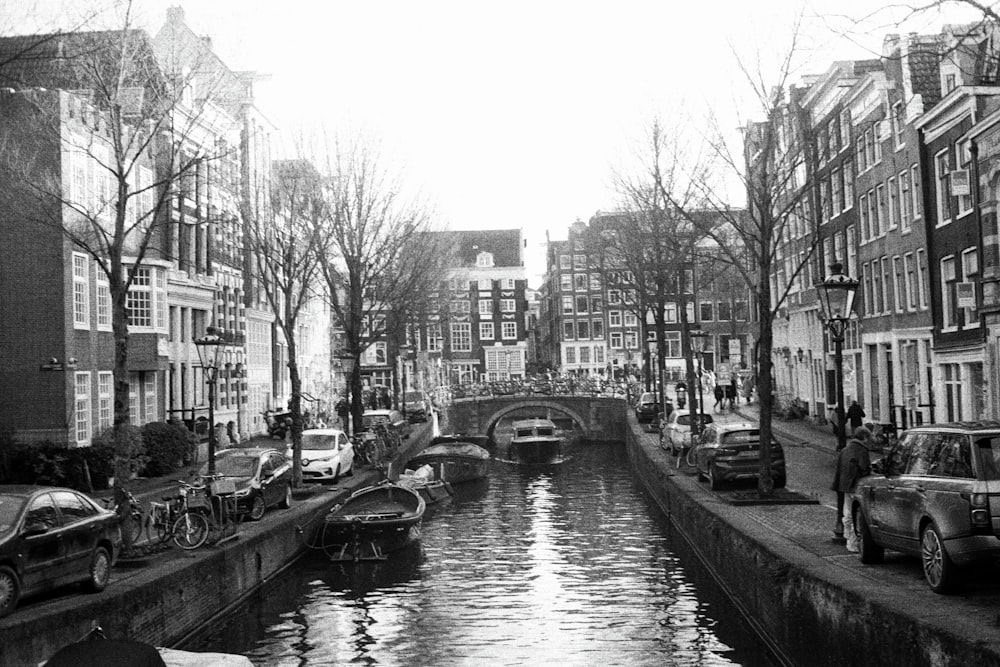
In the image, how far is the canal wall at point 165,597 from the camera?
13641 mm

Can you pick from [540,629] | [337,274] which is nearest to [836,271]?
[540,629]

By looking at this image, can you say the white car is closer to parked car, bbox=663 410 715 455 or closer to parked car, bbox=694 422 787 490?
parked car, bbox=663 410 715 455

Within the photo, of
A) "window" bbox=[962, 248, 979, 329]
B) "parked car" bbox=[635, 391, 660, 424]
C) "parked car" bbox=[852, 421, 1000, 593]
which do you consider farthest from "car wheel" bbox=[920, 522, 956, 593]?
"parked car" bbox=[635, 391, 660, 424]

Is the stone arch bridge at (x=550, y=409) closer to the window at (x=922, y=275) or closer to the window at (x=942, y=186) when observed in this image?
the window at (x=922, y=275)

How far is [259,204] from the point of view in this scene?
37.6m

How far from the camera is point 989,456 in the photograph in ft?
42.8

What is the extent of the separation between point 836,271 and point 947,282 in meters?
19.2

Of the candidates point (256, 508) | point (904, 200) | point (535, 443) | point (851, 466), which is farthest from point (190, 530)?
point (535, 443)

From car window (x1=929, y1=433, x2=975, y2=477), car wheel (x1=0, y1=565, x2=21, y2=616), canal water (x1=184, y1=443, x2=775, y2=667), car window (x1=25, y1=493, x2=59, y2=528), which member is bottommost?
canal water (x1=184, y1=443, x2=775, y2=667)

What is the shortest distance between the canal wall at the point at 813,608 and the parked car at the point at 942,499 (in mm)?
834

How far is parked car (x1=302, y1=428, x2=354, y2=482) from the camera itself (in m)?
36.6

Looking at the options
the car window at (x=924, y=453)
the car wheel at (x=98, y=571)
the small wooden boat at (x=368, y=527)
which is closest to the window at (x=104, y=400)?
the small wooden boat at (x=368, y=527)

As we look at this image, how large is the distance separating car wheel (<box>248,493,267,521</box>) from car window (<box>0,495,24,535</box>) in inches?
459

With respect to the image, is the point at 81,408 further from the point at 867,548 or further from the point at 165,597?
the point at 867,548
